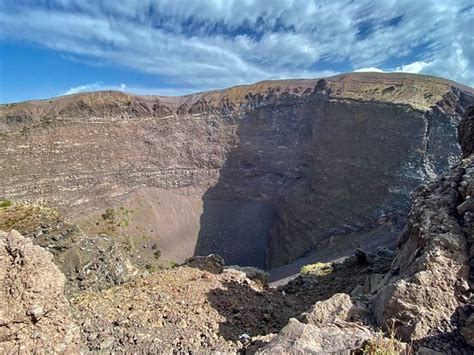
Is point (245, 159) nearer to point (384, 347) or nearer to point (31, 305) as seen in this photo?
point (31, 305)

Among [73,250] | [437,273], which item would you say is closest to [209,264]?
[73,250]

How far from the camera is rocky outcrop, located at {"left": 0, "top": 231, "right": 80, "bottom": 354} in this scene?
197 inches

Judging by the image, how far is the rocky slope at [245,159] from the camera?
114 feet

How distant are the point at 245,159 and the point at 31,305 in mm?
44501

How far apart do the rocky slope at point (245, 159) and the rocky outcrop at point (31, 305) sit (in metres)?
28.2

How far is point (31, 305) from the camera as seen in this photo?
17.5 feet

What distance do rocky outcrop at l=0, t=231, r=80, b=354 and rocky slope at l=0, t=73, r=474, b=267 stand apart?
28.2m

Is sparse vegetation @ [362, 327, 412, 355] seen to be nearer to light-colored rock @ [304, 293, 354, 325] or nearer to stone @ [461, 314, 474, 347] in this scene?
stone @ [461, 314, 474, 347]

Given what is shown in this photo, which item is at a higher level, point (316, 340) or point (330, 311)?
point (316, 340)

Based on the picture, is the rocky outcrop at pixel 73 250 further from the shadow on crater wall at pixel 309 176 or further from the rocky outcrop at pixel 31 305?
the shadow on crater wall at pixel 309 176

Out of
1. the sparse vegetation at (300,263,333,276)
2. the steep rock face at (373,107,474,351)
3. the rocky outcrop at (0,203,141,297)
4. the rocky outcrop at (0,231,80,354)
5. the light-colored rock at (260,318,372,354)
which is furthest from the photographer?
the sparse vegetation at (300,263,333,276)

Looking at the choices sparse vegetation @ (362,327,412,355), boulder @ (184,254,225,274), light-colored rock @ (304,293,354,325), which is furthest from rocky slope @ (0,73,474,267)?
sparse vegetation @ (362,327,412,355)

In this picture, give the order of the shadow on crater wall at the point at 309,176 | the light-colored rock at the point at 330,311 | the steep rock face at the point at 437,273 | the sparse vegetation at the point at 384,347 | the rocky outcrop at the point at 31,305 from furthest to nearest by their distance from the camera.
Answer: the shadow on crater wall at the point at 309,176
the light-colored rock at the point at 330,311
the rocky outcrop at the point at 31,305
the steep rock face at the point at 437,273
the sparse vegetation at the point at 384,347

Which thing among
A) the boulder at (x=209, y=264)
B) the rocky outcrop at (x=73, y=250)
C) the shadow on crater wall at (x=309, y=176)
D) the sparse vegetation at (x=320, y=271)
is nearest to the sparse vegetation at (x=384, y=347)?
the boulder at (x=209, y=264)
